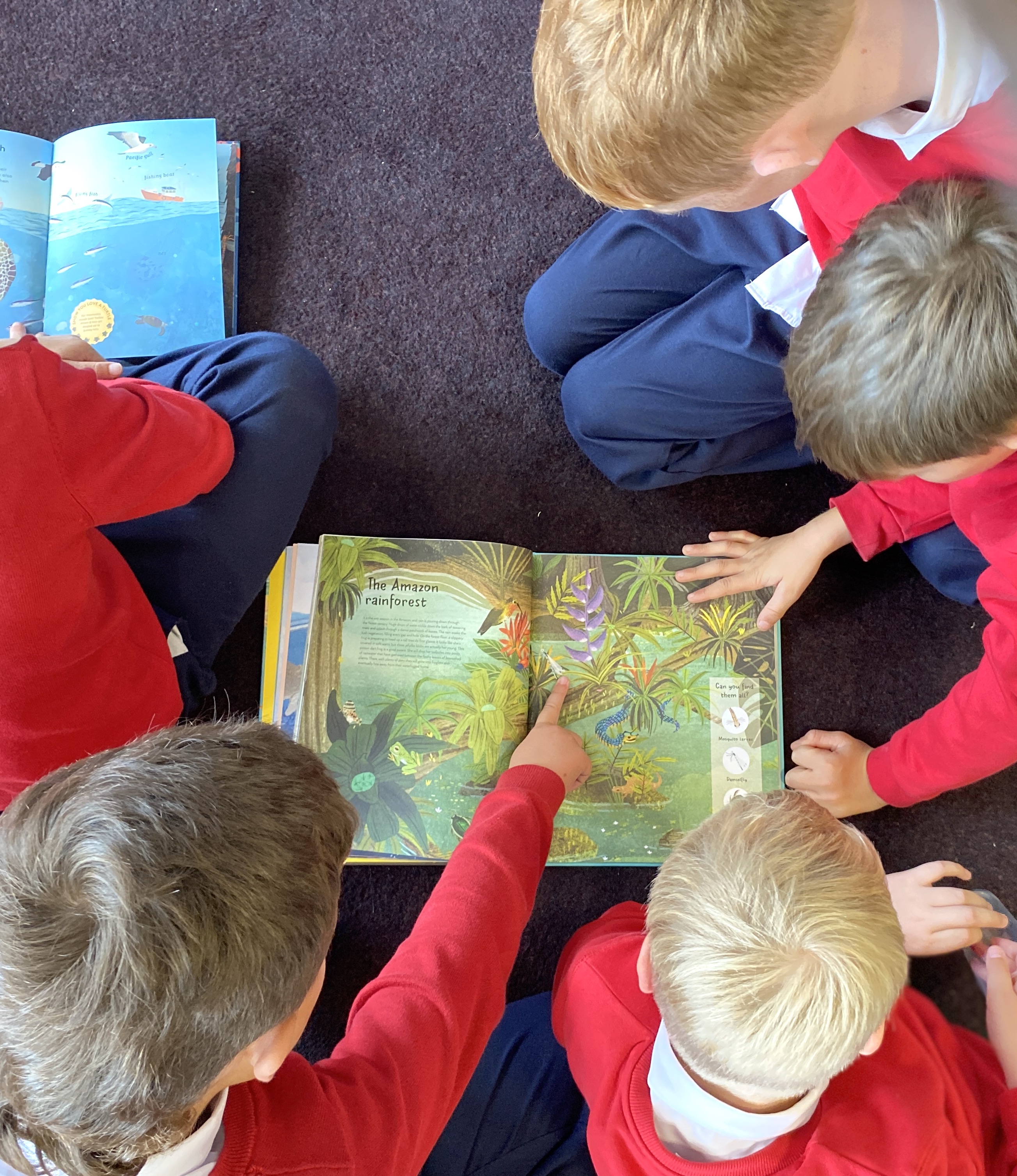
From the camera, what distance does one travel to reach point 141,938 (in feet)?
1.36

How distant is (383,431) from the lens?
103 centimetres

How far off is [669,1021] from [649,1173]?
15 centimetres

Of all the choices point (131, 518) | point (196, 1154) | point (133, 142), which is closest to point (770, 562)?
point (131, 518)

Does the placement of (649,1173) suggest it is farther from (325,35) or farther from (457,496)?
(325,35)

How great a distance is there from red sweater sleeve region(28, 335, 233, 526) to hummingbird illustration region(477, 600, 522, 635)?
309 mm

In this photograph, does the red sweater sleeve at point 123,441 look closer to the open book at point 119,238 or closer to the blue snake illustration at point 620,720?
the open book at point 119,238

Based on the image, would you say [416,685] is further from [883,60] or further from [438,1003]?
[883,60]

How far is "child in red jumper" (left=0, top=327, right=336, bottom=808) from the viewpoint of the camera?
1.98 ft

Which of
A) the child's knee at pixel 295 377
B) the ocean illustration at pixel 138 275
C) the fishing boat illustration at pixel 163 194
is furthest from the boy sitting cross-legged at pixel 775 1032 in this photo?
the fishing boat illustration at pixel 163 194

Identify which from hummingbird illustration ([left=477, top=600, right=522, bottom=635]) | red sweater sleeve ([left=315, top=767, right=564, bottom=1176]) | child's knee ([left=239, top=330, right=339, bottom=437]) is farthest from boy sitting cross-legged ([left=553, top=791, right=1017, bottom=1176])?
child's knee ([left=239, top=330, right=339, bottom=437])

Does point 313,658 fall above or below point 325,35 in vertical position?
below

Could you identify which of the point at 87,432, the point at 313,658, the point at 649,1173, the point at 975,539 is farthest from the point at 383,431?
the point at 649,1173

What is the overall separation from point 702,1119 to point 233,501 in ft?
2.03

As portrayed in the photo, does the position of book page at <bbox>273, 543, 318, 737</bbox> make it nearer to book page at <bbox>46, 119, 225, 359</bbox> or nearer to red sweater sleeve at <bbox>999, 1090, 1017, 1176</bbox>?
book page at <bbox>46, 119, 225, 359</bbox>
